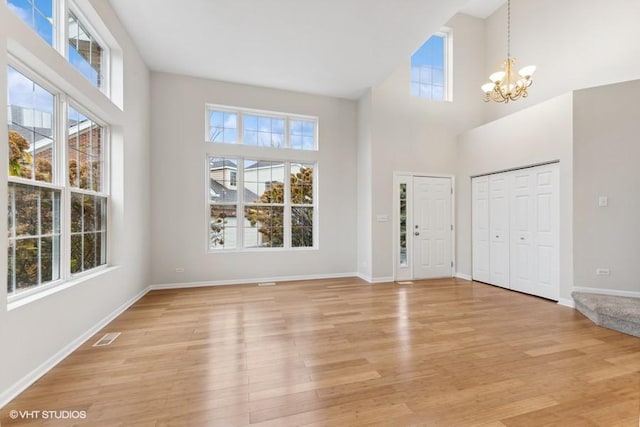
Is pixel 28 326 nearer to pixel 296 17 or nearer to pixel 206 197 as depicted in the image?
pixel 206 197

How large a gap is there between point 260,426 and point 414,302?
299 cm

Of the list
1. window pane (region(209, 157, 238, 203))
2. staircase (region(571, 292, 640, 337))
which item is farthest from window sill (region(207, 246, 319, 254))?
staircase (region(571, 292, 640, 337))

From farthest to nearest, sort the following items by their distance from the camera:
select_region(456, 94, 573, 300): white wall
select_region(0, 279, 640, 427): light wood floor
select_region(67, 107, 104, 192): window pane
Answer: select_region(456, 94, 573, 300): white wall
select_region(67, 107, 104, 192): window pane
select_region(0, 279, 640, 427): light wood floor

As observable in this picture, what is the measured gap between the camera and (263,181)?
5445 mm

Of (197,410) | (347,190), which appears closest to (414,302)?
(347,190)

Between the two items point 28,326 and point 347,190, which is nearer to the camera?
point 28,326

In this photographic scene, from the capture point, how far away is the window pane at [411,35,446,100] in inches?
230

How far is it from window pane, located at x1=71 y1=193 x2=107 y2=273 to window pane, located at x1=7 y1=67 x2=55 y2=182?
0.54 meters

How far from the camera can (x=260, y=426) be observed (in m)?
1.61

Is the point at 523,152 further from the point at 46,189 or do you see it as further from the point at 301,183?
the point at 46,189

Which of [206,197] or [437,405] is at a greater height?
[206,197]

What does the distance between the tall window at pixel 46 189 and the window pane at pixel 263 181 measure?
96.6 inches

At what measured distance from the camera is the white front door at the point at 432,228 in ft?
18.3

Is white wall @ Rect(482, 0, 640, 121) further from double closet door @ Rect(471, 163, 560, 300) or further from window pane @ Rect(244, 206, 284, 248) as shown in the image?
window pane @ Rect(244, 206, 284, 248)
